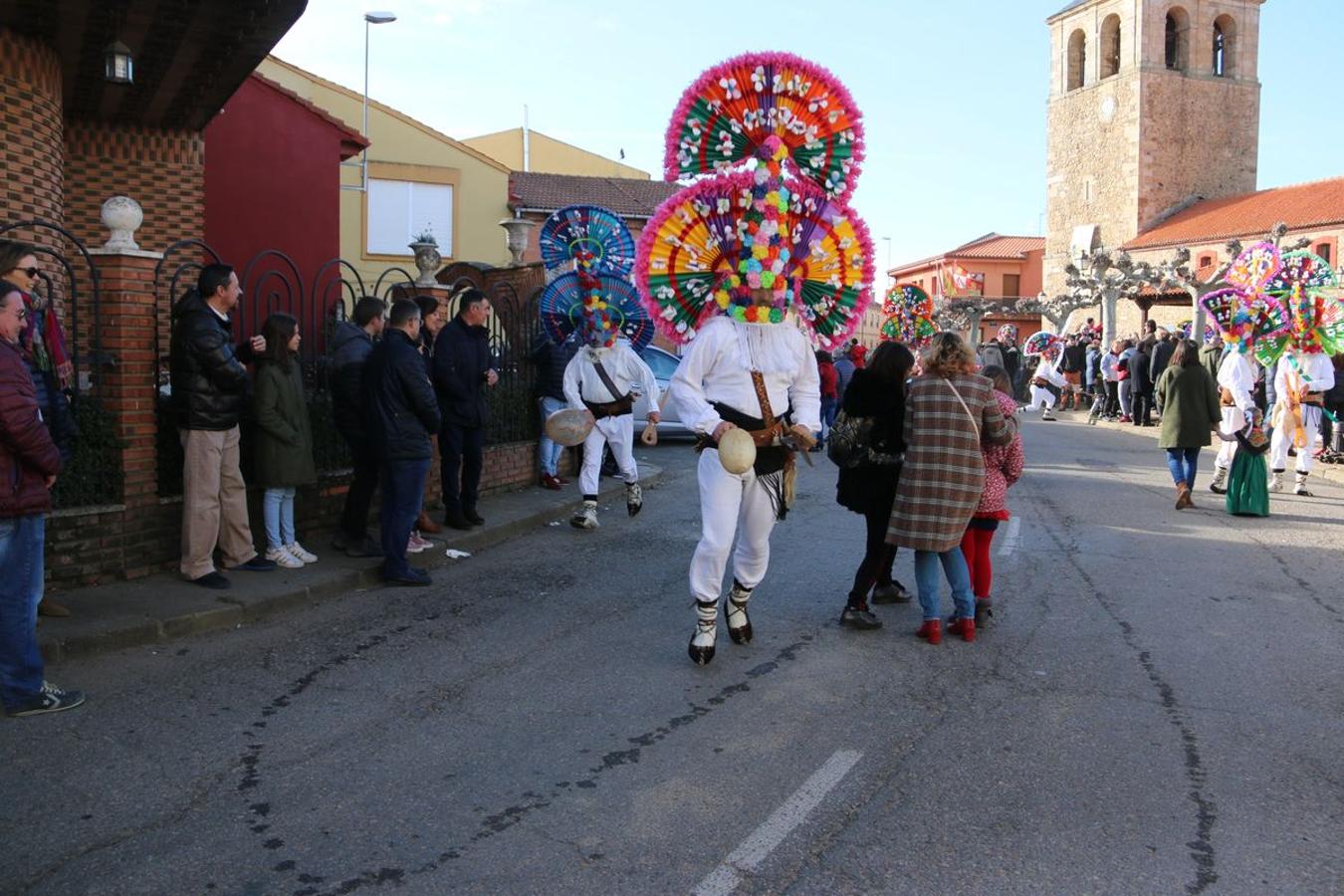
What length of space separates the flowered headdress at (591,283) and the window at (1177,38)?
5621cm

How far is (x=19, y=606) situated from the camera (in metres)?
4.85

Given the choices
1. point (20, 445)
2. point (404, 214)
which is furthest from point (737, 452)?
point (404, 214)

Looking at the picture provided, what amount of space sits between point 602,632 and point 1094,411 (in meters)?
23.5

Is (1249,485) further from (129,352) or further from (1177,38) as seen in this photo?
(1177,38)

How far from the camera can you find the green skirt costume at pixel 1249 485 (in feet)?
36.6

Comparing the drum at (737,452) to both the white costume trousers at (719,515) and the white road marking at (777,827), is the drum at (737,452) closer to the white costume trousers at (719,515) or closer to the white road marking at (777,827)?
the white costume trousers at (719,515)

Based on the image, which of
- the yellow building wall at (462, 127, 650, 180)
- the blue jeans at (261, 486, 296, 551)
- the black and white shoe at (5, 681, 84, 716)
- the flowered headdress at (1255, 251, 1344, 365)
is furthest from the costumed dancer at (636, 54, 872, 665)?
the yellow building wall at (462, 127, 650, 180)

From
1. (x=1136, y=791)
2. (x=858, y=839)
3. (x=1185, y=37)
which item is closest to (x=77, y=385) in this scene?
(x=858, y=839)

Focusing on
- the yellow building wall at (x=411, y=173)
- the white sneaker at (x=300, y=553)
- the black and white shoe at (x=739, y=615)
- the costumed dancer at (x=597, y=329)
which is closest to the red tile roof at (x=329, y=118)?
the costumed dancer at (x=597, y=329)

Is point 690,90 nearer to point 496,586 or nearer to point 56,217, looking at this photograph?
point 496,586

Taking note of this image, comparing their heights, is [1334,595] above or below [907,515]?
below

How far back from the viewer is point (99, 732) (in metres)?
4.73

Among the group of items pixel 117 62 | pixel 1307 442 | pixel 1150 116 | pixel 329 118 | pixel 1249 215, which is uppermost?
pixel 1150 116

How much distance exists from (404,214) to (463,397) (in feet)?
73.4
